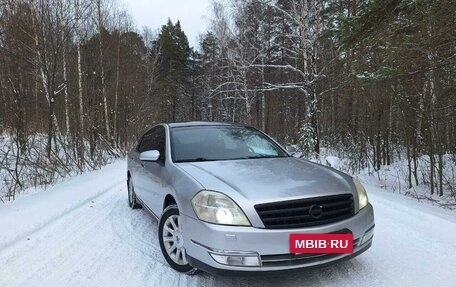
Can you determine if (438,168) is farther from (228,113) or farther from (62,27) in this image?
(228,113)

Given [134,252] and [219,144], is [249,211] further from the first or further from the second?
[134,252]

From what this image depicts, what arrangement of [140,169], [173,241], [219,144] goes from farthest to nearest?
[140,169] < [219,144] < [173,241]

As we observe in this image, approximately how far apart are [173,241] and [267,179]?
3.86 ft

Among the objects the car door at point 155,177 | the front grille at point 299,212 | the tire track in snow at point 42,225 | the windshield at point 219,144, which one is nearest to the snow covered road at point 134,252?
the tire track in snow at point 42,225

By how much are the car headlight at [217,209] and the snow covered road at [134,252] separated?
0.76 meters

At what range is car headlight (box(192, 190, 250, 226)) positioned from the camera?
325 cm

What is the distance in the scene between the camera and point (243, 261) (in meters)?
3.20

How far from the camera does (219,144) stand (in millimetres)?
4961

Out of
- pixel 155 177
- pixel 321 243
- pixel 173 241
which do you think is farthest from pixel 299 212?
pixel 155 177

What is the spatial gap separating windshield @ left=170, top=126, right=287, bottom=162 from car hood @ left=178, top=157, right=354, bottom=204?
1.13 ft

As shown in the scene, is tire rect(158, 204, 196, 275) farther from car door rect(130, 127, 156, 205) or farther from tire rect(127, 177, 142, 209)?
tire rect(127, 177, 142, 209)

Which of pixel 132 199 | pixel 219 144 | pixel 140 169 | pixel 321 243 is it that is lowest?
pixel 132 199

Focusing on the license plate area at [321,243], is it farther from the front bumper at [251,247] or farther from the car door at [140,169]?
the car door at [140,169]

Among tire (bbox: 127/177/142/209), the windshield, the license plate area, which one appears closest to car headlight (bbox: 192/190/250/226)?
the license plate area
